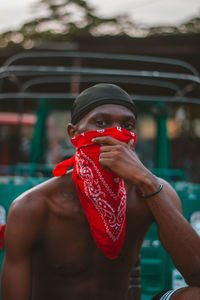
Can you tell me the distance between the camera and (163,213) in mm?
1698

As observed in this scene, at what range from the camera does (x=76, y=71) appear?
3154mm

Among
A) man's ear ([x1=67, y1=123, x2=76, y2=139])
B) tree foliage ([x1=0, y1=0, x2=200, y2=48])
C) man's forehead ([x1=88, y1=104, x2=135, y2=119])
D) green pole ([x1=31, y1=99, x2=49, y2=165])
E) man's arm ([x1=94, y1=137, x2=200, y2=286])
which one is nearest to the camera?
man's arm ([x1=94, y1=137, x2=200, y2=286])

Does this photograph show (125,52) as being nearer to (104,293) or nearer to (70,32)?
(70,32)

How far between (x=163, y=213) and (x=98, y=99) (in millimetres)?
618

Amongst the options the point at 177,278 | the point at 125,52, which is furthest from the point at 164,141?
the point at 125,52

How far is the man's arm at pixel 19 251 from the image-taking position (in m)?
1.69

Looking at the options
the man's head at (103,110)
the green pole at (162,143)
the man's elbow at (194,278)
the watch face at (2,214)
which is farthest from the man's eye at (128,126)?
the green pole at (162,143)

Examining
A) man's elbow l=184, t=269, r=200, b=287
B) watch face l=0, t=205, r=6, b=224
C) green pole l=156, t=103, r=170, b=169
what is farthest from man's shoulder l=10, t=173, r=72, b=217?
green pole l=156, t=103, r=170, b=169

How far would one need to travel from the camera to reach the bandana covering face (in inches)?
68.4

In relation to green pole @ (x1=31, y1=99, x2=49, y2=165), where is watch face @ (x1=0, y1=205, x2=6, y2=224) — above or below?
below

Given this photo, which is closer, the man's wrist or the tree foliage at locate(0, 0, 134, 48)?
the man's wrist

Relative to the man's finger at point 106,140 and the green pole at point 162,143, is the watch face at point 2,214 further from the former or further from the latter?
the green pole at point 162,143

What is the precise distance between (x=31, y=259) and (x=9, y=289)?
16 centimetres

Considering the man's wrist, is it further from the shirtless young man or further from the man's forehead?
the man's forehead
